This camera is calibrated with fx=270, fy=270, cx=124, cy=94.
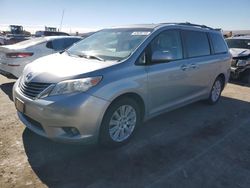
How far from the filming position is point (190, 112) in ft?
19.5

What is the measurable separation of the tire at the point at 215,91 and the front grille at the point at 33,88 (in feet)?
13.7

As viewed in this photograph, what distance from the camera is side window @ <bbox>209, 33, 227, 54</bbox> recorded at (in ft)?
20.2

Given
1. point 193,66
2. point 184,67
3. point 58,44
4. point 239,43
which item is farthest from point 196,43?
point 239,43

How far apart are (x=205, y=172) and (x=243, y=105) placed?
3853 mm

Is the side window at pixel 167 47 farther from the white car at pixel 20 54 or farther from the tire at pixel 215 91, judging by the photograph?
the white car at pixel 20 54

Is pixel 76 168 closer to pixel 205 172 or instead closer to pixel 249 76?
pixel 205 172

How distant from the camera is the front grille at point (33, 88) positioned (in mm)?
3458

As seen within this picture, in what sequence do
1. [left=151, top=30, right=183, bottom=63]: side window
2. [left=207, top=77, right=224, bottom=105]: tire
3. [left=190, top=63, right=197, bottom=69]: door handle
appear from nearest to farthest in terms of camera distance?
[left=151, top=30, right=183, bottom=63]: side window, [left=190, top=63, right=197, bottom=69]: door handle, [left=207, top=77, right=224, bottom=105]: tire

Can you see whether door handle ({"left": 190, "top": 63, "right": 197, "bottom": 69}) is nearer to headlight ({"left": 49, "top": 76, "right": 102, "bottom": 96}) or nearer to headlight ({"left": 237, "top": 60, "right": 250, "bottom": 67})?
headlight ({"left": 49, "top": 76, "right": 102, "bottom": 96})

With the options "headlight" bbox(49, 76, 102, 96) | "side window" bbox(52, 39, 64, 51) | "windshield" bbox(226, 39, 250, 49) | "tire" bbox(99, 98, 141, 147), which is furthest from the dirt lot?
"windshield" bbox(226, 39, 250, 49)

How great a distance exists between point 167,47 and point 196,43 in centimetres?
113

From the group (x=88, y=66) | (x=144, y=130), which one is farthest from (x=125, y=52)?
(x=144, y=130)

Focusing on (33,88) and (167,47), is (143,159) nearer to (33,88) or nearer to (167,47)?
(33,88)

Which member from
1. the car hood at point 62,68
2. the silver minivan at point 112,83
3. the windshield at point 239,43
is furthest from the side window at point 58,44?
the windshield at point 239,43
